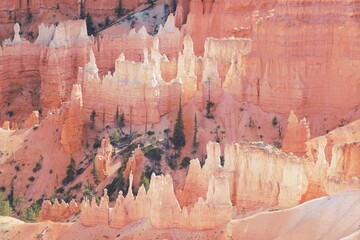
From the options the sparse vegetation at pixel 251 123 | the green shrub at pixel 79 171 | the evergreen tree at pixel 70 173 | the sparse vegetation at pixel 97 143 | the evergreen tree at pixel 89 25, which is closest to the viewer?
the sparse vegetation at pixel 251 123

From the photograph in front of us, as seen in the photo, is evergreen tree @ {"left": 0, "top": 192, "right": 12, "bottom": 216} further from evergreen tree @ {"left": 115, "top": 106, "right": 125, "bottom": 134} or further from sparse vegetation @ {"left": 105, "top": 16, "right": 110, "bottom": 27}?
sparse vegetation @ {"left": 105, "top": 16, "right": 110, "bottom": 27}

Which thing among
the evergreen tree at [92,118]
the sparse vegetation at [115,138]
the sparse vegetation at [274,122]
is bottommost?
the sparse vegetation at [115,138]

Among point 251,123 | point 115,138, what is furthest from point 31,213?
point 251,123

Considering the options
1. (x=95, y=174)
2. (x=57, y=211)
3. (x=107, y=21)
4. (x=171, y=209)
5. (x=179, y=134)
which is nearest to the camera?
(x=171, y=209)

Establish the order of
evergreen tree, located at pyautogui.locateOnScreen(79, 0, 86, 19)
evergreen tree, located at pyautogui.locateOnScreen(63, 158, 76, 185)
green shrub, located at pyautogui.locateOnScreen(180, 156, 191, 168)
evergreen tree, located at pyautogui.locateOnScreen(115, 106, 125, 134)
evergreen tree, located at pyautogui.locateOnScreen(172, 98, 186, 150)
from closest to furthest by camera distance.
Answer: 1. green shrub, located at pyautogui.locateOnScreen(180, 156, 191, 168)
2. evergreen tree, located at pyautogui.locateOnScreen(172, 98, 186, 150)
3. evergreen tree, located at pyautogui.locateOnScreen(63, 158, 76, 185)
4. evergreen tree, located at pyautogui.locateOnScreen(115, 106, 125, 134)
5. evergreen tree, located at pyautogui.locateOnScreen(79, 0, 86, 19)

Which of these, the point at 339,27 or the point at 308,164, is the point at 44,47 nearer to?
the point at 339,27

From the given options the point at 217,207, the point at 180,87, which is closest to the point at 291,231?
the point at 217,207

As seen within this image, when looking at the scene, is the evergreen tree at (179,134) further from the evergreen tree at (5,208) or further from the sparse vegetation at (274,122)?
the evergreen tree at (5,208)

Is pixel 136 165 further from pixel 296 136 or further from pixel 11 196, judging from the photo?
pixel 296 136

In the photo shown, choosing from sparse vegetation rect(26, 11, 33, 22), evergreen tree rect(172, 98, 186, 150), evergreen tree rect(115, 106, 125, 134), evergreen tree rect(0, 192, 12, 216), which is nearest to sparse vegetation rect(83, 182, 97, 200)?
evergreen tree rect(0, 192, 12, 216)

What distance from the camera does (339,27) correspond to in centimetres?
7706

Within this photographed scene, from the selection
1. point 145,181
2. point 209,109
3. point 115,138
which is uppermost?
point 209,109

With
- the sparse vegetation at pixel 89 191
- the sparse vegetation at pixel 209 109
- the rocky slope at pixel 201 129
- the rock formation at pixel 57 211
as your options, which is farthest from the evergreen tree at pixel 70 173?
the sparse vegetation at pixel 209 109

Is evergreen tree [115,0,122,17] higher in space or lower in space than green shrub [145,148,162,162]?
higher
